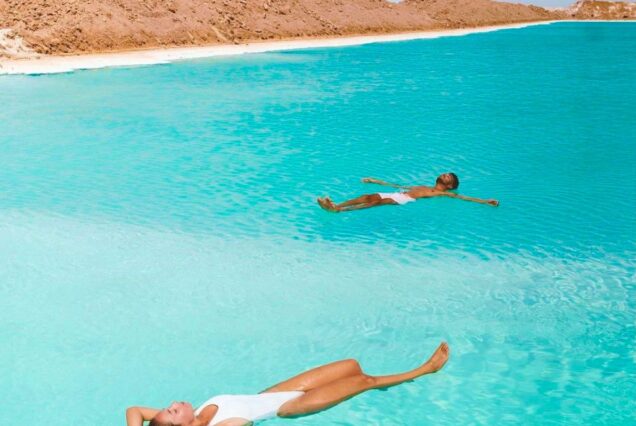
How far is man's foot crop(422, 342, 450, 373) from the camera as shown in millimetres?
5039

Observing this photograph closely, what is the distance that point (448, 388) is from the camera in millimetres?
4914

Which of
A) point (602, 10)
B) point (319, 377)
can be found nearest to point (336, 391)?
point (319, 377)

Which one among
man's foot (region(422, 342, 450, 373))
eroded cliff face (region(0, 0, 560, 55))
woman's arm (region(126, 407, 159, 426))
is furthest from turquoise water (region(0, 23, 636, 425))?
eroded cliff face (region(0, 0, 560, 55))

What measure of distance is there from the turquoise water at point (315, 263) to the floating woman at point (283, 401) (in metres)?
0.13

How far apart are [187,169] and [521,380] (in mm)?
7483

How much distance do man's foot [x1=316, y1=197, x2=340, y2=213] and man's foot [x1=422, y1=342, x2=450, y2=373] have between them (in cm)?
345

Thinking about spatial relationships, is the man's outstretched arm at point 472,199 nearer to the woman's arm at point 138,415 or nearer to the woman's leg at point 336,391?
the woman's leg at point 336,391

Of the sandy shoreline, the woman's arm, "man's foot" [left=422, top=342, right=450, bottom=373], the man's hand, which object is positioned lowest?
the sandy shoreline

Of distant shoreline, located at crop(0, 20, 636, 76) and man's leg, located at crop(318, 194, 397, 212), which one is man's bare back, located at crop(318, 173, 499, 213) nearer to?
man's leg, located at crop(318, 194, 397, 212)

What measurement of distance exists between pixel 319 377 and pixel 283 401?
305 mm

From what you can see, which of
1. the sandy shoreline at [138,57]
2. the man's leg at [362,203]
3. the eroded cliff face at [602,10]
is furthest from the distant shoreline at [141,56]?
the eroded cliff face at [602,10]

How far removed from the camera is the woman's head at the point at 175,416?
12.8 feet

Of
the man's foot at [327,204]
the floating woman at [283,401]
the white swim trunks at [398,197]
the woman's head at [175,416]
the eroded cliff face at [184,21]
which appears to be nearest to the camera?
the woman's head at [175,416]

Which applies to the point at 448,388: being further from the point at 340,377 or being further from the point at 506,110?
the point at 506,110
